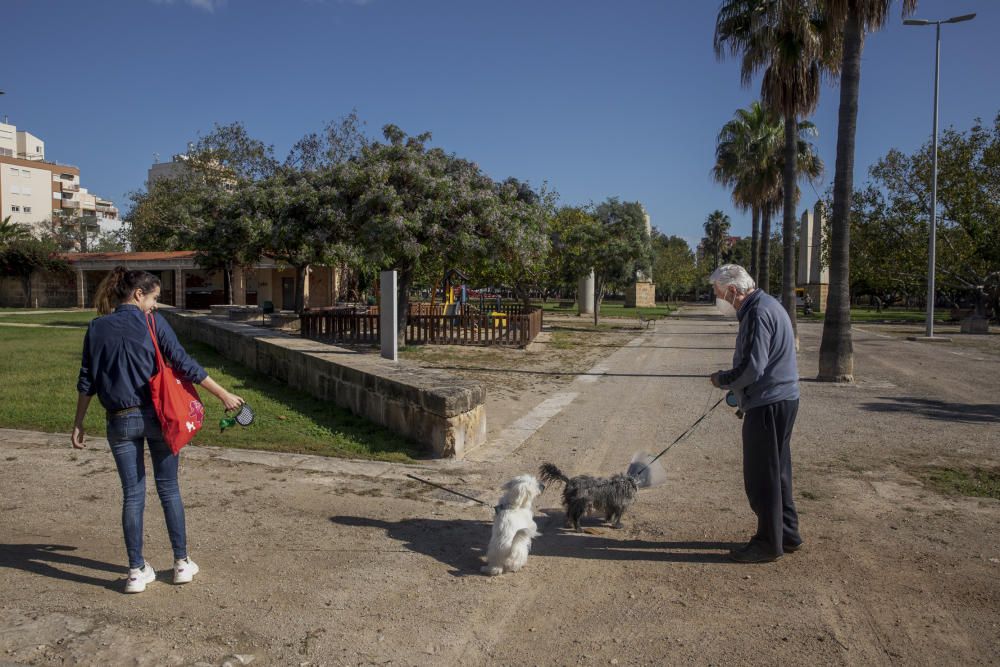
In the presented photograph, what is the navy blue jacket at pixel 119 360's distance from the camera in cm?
333

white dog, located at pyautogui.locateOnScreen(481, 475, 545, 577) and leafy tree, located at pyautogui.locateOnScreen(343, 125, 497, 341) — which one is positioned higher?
leafy tree, located at pyautogui.locateOnScreen(343, 125, 497, 341)

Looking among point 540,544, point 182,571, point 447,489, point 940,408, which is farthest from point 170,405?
point 940,408

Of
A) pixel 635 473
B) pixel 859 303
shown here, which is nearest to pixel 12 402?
pixel 635 473

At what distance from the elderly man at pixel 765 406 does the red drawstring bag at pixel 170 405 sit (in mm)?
2980

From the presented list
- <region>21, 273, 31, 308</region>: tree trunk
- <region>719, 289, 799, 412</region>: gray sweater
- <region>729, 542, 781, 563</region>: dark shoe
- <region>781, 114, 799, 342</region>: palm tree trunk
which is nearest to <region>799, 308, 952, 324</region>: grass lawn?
<region>781, 114, 799, 342</region>: palm tree trunk

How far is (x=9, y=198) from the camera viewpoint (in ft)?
222

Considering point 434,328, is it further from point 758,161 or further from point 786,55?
point 758,161

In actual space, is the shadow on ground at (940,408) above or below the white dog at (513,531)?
below

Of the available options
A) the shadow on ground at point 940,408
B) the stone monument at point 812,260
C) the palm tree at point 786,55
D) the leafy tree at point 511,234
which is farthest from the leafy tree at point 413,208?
the stone monument at point 812,260

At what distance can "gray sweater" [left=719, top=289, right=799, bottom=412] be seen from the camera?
153 inches

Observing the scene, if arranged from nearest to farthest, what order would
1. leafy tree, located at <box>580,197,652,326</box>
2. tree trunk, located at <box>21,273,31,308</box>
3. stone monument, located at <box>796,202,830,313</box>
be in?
leafy tree, located at <box>580,197,652,326</box>, tree trunk, located at <box>21,273,31,308</box>, stone monument, located at <box>796,202,830,313</box>

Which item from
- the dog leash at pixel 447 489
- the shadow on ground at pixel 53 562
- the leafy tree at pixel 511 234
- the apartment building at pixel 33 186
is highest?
the apartment building at pixel 33 186

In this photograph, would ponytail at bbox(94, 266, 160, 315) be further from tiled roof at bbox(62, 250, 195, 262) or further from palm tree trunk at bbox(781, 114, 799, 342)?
tiled roof at bbox(62, 250, 195, 262)

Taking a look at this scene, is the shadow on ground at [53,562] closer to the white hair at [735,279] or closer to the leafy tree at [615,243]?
the white hair at [735,279]
